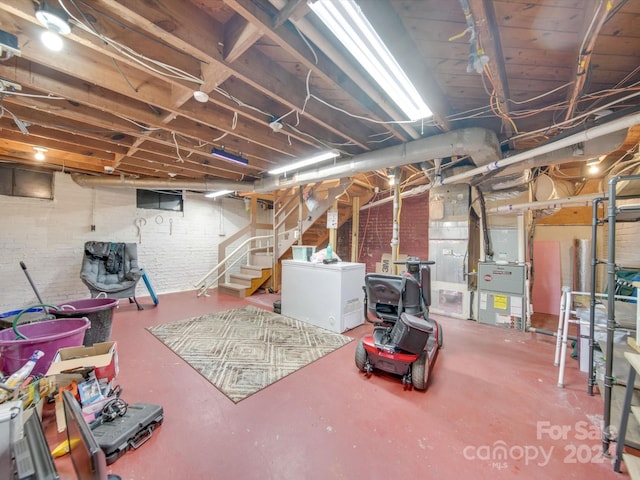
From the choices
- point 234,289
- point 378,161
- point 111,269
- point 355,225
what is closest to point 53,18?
point 378,161

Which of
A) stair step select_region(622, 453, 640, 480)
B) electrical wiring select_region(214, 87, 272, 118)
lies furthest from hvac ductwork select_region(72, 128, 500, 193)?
stair step select_region(622, 453, 640, 480)

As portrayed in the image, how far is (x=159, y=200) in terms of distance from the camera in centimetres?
577

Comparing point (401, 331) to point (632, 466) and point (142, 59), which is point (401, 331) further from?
point (142, 59)

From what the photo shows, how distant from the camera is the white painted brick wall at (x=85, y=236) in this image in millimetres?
4219

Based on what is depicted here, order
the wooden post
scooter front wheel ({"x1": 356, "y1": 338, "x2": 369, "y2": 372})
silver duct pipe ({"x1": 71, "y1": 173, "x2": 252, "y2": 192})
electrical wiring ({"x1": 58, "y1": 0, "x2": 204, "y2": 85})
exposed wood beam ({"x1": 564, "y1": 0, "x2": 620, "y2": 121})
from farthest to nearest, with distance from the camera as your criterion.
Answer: the wooden post
silver duct pipe ({"x1": 71, "y1": 173, "x2": 252, "y2": 192})
scooter front wheel ({"x1": 356, "y1": 338, "x2": 369, "y2": 372})
electrical wiring ({"x1": 58, "y1": 0, "x2": 204, "y2": 85})
exposed wood beam ({"x1": 564, "y1": 0, "x2": 620, "y2": 121})

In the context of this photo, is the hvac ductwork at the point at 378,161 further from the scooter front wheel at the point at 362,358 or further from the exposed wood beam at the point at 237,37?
the scooter front wheel at the point at 362,358

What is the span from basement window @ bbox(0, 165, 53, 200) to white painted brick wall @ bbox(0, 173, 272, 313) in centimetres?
9

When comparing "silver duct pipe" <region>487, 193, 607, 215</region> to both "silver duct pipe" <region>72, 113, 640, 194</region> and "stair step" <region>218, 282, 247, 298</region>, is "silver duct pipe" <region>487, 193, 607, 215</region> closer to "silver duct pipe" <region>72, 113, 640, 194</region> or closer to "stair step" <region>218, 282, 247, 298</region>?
"silver duct pipe" <region>72, 113, 640, 194</region>

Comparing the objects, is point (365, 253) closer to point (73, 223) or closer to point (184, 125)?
point (184, 125)

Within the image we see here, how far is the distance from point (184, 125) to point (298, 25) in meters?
2.07

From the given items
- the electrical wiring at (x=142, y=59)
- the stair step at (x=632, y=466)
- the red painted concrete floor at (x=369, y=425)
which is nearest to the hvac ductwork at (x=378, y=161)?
the electrical wiring at (x=142, y=59)

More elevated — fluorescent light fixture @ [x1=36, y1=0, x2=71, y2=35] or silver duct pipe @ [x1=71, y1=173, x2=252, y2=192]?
fluorescent light fixture @ [x1=36, y1=0, x2=71, y2=35]

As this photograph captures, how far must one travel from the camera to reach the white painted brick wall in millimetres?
4219

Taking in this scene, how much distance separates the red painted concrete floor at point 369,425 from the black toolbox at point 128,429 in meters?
0.05
